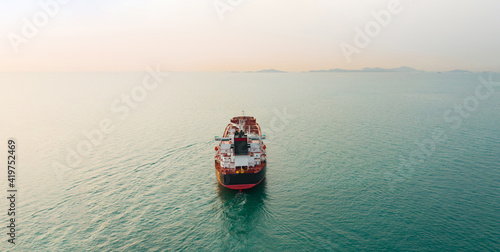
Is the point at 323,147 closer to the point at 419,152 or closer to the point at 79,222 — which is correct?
the point at 419,152

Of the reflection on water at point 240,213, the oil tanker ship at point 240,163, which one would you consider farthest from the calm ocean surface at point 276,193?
the oil tanker ship at point 240,163

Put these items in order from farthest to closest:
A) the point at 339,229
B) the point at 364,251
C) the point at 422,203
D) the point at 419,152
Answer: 1. the point at 419,152
2. the point at 422,203
3. the point at 339,229
4. the point at 364,251

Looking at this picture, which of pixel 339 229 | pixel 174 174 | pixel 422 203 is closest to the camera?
pixel 339 229

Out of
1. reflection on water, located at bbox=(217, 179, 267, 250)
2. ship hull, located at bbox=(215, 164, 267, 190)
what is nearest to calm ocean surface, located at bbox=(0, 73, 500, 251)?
reflection on water, located at bbox=(217, 179, 267, 250)

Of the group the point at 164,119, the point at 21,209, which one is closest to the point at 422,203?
the point at 21,209

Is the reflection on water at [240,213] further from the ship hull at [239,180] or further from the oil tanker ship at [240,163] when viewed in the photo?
the oil tanker ship at [240,163]

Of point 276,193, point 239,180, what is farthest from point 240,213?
point 276,193

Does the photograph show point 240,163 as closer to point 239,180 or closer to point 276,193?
point 239,180

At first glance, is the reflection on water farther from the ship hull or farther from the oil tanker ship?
the oil tanker ship

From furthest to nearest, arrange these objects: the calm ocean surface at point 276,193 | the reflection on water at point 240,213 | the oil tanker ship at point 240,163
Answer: the oil tanker ship at point 240,163, the reflection on water at point 240,213, the calm ocean surface at point 276,193
